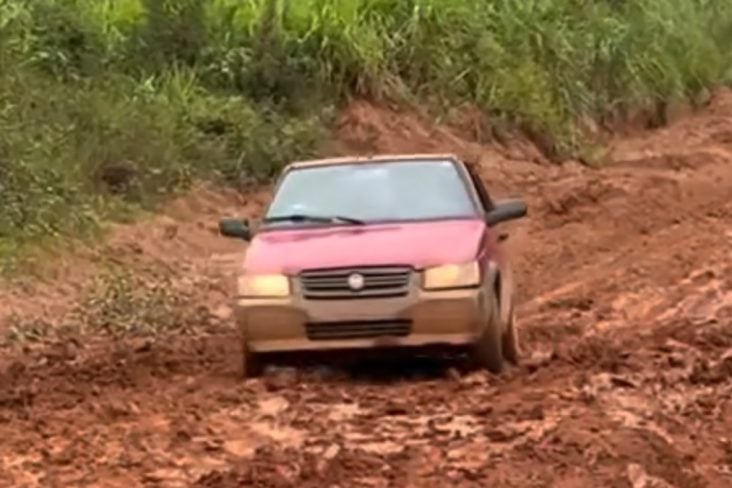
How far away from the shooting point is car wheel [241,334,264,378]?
42.3ft

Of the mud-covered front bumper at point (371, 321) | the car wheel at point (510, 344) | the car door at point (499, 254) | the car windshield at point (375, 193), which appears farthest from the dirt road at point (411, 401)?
the car windshield at point (375, 193)

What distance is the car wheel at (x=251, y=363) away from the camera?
12.9m

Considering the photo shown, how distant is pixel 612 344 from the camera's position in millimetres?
14180

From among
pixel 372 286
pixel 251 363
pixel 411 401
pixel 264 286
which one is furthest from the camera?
pixel 251 363

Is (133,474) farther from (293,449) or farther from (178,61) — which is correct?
(178,61)

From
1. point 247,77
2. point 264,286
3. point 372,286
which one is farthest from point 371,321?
point 247,77

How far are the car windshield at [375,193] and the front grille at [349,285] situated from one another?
930mm

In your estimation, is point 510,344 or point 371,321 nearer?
point 371,321

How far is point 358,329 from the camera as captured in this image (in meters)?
12.7

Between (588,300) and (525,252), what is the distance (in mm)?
4304

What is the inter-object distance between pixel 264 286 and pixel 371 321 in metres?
0.72

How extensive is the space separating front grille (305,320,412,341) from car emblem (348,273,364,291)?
8.7 inches

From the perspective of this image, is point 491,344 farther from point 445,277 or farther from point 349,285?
point 349,285

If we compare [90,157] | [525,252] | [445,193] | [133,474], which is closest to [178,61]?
[90,157]
